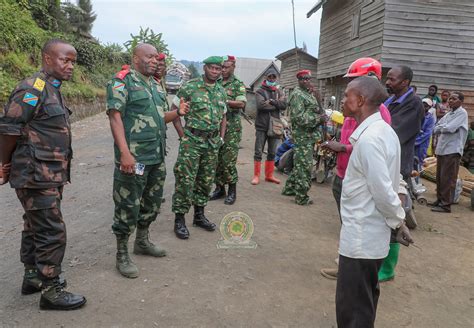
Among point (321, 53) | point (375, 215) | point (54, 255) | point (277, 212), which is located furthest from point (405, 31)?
point (54, 255)

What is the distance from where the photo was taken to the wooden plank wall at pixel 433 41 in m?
11.8

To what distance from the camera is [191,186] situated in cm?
420

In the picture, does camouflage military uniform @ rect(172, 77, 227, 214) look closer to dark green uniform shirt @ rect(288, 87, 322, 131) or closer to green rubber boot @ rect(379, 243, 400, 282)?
dark green uniform shirt @ rect(288, 87, 322, 131)

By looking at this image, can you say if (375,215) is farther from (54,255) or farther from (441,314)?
(54,255)

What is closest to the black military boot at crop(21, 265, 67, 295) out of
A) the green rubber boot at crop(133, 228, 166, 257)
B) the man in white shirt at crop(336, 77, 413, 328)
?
the green rubber boot at crop(133, 228, 166, 257)

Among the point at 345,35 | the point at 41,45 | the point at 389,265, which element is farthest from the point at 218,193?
the point at 345,35

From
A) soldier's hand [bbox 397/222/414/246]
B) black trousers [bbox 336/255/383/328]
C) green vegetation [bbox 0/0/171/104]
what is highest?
green vegetation [bbox 0/0/171/104]

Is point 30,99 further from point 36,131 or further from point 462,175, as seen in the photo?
point 462,175

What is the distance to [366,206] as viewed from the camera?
2.22m

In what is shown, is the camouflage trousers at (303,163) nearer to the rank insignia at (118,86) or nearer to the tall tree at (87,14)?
the rank insignia at (118,86)

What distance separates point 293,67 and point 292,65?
1.00ft

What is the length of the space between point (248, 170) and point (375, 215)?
6311 mm

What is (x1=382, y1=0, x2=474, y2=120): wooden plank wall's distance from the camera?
11.8 metres

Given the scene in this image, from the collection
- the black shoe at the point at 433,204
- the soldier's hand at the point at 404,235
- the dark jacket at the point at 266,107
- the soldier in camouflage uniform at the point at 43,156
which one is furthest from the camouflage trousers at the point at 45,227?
the black shoe at the point at 433,204
